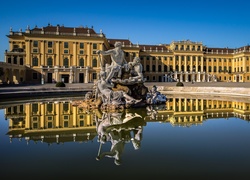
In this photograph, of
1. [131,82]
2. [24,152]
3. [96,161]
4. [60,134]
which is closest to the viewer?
[96,161]

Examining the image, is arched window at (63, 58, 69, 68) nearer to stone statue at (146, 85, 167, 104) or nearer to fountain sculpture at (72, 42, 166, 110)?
fountain sculpture at (72, 42, 166, 110)

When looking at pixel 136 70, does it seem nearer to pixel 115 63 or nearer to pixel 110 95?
pixel 115 63

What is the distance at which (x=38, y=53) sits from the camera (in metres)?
47.8

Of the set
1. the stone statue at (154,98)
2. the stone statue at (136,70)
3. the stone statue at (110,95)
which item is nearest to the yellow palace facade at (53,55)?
the stone statue at (136,70)

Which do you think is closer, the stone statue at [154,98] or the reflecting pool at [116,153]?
the reflecting pool at [116,153]

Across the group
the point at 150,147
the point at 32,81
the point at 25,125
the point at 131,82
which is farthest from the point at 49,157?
the point at 32,81

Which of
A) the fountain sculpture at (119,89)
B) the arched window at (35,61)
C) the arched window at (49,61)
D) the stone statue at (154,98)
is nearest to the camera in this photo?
the fountain sculpture at (119,89)

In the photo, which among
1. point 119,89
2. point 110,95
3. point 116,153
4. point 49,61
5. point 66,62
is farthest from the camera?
point 66,62

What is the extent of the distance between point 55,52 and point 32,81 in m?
8.00

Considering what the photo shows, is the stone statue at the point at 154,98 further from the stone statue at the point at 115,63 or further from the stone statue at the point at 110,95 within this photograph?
the stone statue at the point at 115,63

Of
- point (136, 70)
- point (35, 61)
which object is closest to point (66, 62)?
point (35, 61)

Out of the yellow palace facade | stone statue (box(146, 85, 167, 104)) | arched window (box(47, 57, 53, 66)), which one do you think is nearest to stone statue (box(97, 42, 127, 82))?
stone statue (box(146, 85, 167, 104))

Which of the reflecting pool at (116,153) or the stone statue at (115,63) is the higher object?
the stone statue at (115,63)

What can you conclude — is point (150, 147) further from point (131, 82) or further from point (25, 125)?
point (131, 82)
